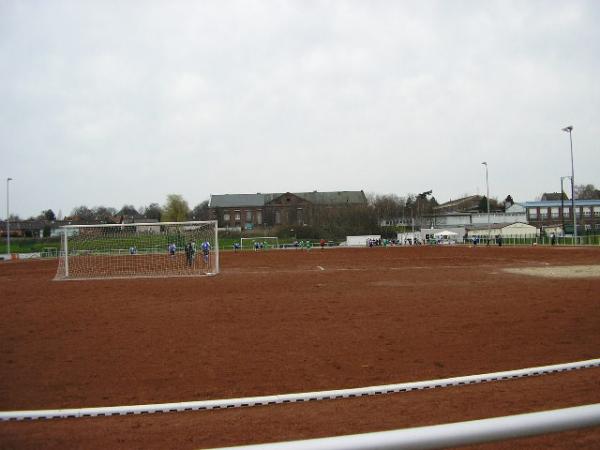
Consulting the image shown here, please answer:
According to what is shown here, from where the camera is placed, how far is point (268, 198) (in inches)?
4719

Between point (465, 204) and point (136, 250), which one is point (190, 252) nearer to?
point (136, 250)

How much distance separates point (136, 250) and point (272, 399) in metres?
33.9

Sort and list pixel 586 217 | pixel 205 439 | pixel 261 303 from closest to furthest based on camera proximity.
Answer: pixel 205 439 < pixel 261 303 < pixel 586 217

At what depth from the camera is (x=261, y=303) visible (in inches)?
579

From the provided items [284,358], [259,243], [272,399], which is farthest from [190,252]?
[259,243]

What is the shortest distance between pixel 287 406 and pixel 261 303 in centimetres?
859

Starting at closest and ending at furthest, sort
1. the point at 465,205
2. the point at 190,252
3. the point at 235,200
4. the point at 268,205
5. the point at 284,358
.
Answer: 1. the point at 284,358
2. the point at 190,252
3. the point at 268,205
4. the point at 235,200
5. the point at 465,205

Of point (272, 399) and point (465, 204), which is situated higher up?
point (465, 204)

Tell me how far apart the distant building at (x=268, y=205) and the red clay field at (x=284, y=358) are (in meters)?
96.6

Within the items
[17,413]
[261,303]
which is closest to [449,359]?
[17,413]

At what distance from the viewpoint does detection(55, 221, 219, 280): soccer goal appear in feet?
101

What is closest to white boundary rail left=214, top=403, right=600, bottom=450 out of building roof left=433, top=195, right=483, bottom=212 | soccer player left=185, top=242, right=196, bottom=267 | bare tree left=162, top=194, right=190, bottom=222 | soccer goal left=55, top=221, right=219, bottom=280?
soccer goal left=55, top=221, right=219, bottom=280

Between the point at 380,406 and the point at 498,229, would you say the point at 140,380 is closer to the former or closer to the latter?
the point at 380,406

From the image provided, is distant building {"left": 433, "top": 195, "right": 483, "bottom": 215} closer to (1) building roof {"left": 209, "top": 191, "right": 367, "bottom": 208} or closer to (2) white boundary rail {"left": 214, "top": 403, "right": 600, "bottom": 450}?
(1) building roof {"left": 209, "top": 191, "right": 367, "bottom": 208}
